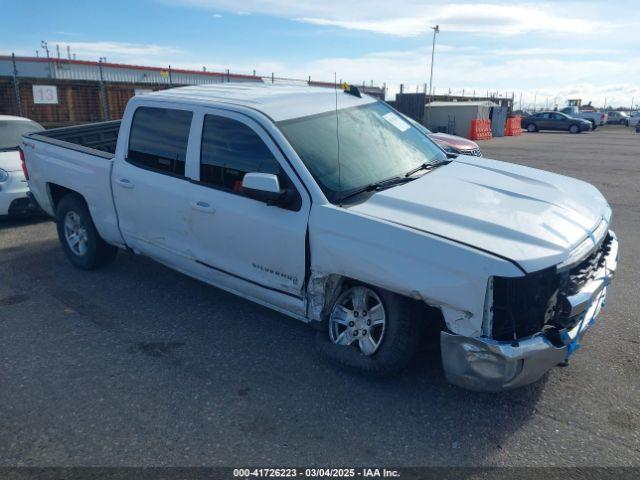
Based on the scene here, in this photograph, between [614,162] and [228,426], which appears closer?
[228,426]

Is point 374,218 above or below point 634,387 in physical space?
above

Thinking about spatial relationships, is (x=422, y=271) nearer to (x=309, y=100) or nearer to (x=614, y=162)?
(x=309, y=100)

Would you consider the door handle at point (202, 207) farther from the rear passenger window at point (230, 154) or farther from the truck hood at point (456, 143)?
the truck hood at point (456, 143)

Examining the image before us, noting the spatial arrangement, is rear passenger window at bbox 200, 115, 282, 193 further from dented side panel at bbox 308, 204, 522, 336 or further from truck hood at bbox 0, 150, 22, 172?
truck hood at bbox 0, 150, 22, 172

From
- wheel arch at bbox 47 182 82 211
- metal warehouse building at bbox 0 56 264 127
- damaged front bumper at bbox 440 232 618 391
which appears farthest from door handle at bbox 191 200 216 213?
metal warehouse building at bbox 0 56 264 127

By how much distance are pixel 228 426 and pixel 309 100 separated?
2.64m

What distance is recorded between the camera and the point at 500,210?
3367mm

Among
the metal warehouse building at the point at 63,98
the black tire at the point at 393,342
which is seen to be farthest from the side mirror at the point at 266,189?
the metal warehouse building at the point at 63,98

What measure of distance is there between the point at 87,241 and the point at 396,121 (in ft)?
11.4

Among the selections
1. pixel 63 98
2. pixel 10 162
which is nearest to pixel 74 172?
pixel 10 162

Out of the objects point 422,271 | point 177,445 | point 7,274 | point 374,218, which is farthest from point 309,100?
point 7,274

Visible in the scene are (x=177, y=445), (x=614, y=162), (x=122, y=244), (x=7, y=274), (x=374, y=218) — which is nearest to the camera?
(x=177, y=445)

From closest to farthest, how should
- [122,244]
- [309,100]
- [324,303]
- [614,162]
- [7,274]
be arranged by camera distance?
[324,303], [309,100], [122,244], [7,274], [614,162]

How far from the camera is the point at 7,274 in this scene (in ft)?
18.9
